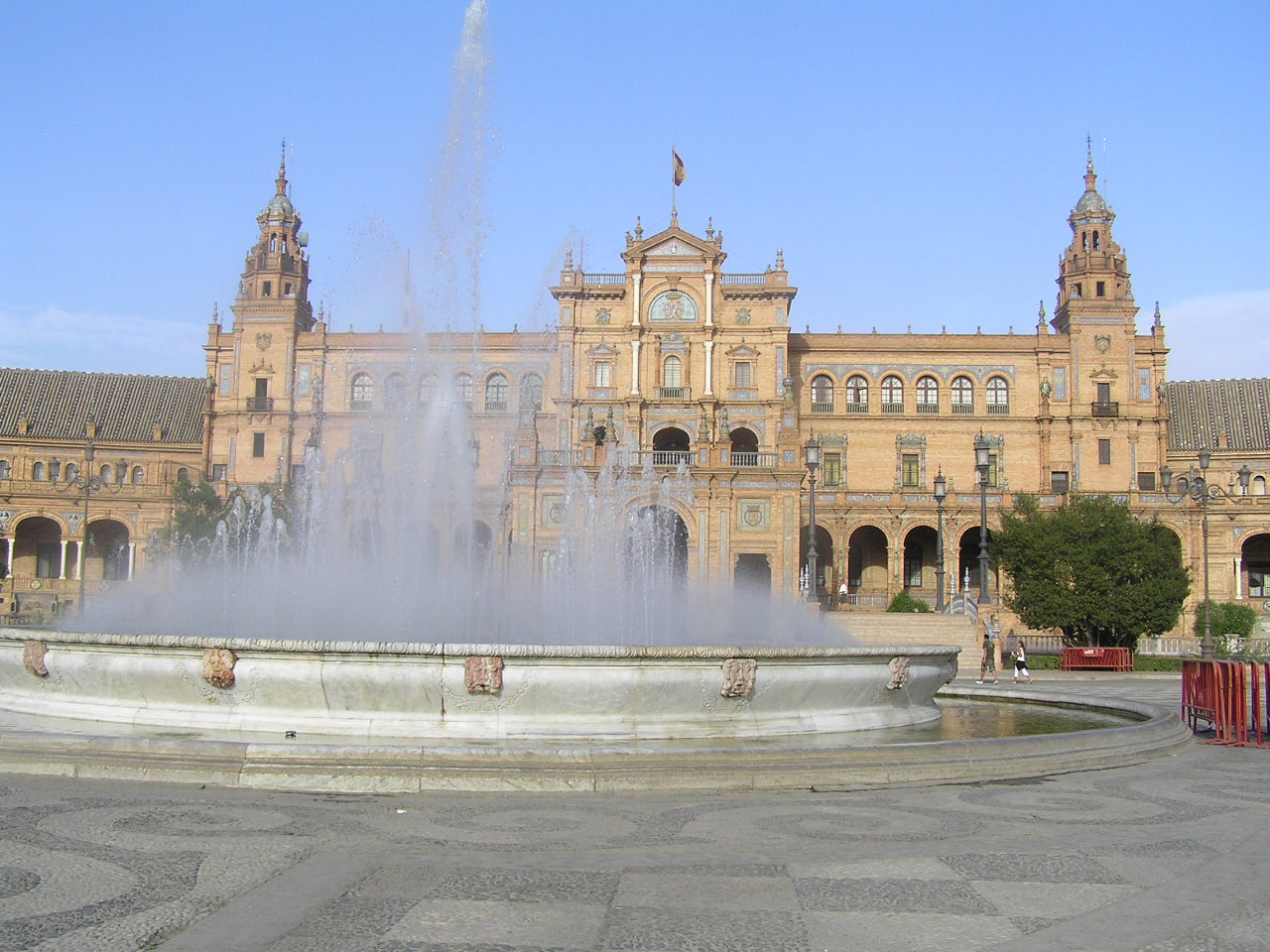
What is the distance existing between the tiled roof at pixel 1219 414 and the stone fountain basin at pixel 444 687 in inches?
2404

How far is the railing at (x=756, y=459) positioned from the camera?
46.3m

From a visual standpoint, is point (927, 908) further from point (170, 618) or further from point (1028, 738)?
point (170, 618)

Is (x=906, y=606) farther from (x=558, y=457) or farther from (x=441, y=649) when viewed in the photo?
(x=441, y=649)

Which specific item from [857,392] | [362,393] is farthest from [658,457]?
[362,393]

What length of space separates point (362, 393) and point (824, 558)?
24.9 meters

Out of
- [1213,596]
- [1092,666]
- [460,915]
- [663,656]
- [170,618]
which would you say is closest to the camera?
[460,915]

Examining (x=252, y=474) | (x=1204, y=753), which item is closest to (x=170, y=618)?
(x=1204, y=753)

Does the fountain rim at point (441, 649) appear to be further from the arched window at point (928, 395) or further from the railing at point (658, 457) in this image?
the arched window at point (928, 395)

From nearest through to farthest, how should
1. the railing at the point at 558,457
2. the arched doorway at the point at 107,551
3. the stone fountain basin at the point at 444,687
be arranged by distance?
1. the stone fountain basin at the point at 444,687
2. the railing at the point at 558,457
3. the arched doorway at the point at 107,551

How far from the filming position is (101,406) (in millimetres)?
69688

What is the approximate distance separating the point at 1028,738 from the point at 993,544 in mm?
38122

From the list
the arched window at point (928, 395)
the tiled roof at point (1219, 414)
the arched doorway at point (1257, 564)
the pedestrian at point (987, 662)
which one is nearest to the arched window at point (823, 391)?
the arched window at point (928, 395)

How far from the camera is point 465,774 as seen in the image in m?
9.30

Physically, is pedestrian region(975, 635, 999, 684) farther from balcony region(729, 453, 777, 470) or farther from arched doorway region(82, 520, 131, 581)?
arched doorway region(82, 520, 131, 581)
